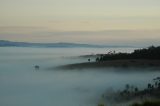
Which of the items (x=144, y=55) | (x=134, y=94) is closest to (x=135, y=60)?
(x=144, y=55)

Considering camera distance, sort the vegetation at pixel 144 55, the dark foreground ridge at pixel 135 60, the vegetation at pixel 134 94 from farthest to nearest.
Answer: the vegetation at pixel 144 55, the dark foreground ridge at pixel 135 60, the vegetation at pixel 134 94

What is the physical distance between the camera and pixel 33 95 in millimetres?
47156

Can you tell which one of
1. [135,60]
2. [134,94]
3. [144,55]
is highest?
[144,55]

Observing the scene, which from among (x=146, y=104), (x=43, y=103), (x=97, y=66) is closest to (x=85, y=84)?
(x=43, y=103)

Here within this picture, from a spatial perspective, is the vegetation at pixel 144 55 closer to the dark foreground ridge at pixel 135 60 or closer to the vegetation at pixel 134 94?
the dark foreground ridge at pixel 135 60

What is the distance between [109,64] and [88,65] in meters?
4.21

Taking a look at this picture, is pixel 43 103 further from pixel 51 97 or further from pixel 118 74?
pixel 118 74

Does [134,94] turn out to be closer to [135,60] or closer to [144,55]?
[135,60]

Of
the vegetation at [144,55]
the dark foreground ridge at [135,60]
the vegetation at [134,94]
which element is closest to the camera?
the vegetation at [134,94]

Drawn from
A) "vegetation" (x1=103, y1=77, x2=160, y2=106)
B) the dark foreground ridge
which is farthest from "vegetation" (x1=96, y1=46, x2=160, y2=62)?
"vegetation" (x1=103, y1=77, x2=160, y2=106)

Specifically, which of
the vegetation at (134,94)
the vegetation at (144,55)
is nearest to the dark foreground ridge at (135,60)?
the vegetation at (144,55)

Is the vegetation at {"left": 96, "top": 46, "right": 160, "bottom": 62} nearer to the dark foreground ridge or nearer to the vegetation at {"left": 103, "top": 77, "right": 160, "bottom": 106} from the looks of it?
the dark foreground ridge

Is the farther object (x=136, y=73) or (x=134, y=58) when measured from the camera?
(x=134, y=58)

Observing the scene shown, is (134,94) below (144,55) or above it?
below
